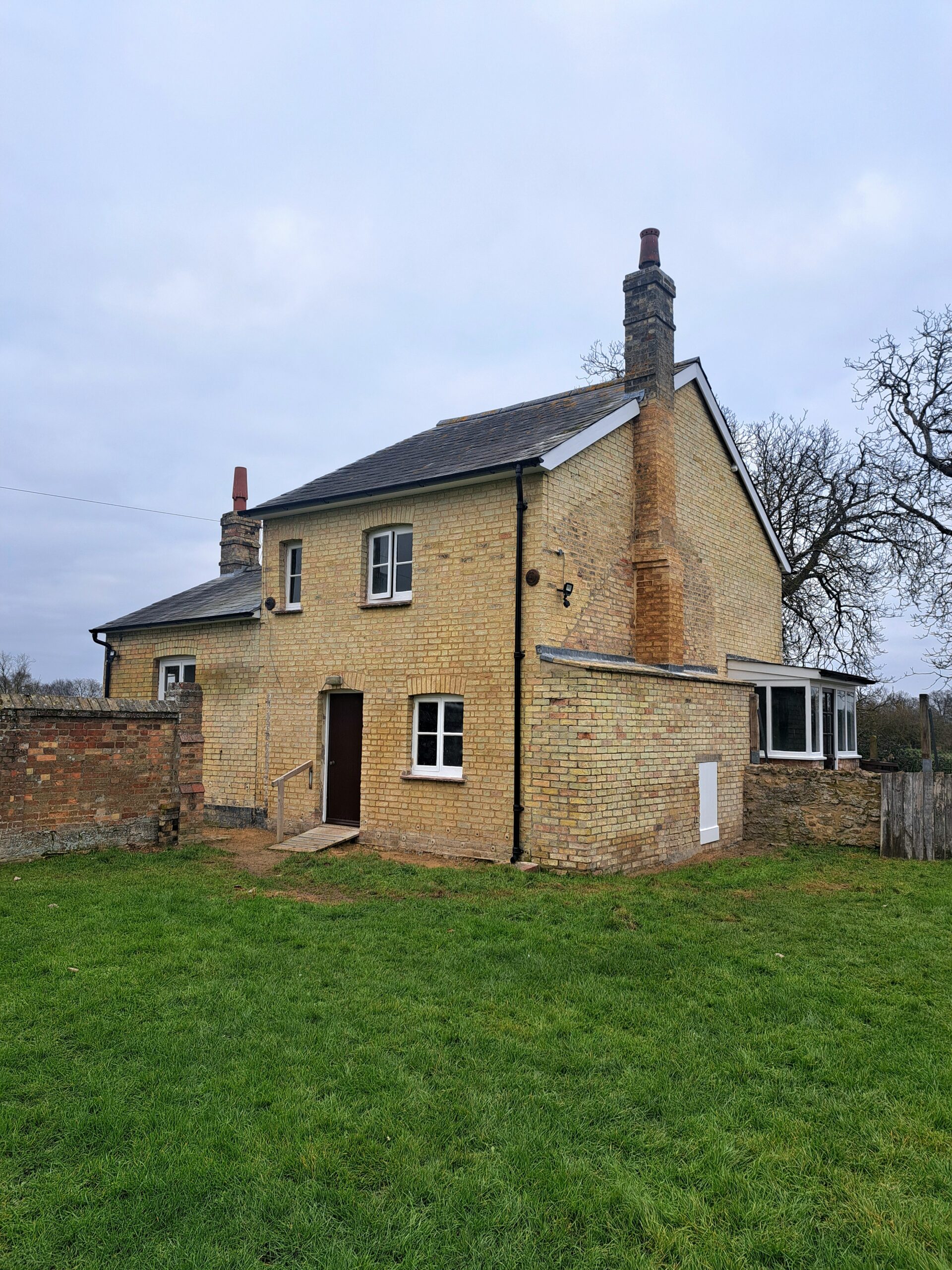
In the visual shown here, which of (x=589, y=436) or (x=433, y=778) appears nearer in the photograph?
(x=433, y=778)

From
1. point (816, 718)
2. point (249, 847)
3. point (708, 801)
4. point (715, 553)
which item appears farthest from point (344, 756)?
point (816, 718)

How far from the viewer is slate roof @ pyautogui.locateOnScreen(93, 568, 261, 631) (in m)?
16.5

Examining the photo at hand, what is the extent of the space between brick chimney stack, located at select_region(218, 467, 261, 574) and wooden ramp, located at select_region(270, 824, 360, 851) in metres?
11.0

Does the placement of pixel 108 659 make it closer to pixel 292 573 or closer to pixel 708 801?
pixel 292 573

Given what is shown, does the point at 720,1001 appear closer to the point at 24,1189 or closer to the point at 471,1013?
the point at 471,1013

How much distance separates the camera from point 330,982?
602cm

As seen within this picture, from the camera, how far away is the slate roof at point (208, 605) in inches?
648

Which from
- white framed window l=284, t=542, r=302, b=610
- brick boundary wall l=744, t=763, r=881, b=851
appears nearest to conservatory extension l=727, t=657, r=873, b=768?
brick boundary wall l=744, t=763, r=881, b=851

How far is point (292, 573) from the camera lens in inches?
599

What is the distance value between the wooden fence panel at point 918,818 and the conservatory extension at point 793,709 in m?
3.05

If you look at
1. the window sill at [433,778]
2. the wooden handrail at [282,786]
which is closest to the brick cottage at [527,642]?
the window sill at [433,778]

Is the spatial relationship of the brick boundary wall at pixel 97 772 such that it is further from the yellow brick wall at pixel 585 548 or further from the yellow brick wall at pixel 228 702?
the yellow brick wall at pixel 585 548

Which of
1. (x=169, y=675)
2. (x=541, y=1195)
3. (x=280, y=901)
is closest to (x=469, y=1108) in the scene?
(x=541, y=1195)

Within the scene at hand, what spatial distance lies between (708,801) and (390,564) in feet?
22.5
